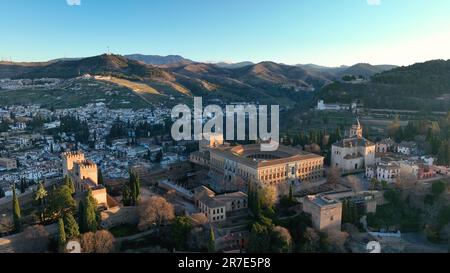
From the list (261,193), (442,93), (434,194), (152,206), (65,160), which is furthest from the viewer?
(442,93)

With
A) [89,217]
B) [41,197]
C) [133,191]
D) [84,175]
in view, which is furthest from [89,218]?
[84,175]

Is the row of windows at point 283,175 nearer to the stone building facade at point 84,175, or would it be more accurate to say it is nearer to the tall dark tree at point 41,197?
the stone building facade at point 84,175

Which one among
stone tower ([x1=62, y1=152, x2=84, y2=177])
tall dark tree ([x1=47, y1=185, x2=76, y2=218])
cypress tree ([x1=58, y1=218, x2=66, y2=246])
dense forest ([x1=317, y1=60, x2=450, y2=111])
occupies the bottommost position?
cypress tree ([x1=58, y1=218, x2=66, y2=246])

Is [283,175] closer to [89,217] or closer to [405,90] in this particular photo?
[89,217]

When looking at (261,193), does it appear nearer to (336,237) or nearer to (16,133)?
(336,237)

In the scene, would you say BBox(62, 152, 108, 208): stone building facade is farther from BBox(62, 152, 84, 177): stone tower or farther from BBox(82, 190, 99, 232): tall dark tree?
BBox(82, 190, 99, 232): tall dark tree

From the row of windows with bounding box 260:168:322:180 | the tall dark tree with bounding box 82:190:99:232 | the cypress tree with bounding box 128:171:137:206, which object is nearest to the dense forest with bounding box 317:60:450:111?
the row of windows with bounding box 260:168:322:180

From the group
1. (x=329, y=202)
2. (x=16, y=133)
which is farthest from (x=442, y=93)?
(x=16, y=133)

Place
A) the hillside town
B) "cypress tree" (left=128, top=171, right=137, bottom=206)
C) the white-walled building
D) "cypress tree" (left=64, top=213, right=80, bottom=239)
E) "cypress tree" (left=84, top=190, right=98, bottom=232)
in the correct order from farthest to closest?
the white-walled building < "cypress tree" (left=128, top=171, right=137, bottom=206) < the hillside town < "cypress tree" (left=84, top=190, right=98, bottom=232) < "cypress tree" (left=64, top=213, right=80, bottom=239)
